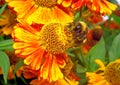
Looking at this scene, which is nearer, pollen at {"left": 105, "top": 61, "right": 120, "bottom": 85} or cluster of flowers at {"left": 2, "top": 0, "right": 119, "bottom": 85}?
cluster of flowers at {"left": 2, "top": 0, "right": 119, "bottom": 85}

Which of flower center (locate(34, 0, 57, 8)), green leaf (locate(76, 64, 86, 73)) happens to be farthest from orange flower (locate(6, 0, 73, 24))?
green leaf (locate(76, 64, 86, 73))

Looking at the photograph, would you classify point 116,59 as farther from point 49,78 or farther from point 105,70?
point 49,78

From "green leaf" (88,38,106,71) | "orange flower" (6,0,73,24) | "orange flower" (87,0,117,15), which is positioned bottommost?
"green leaf" (88,38,106,71)

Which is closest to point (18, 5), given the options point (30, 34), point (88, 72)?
point (30, 34)

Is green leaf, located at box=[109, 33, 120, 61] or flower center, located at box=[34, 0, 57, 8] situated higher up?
flower center, located at box=[34, 0, 57, 8]

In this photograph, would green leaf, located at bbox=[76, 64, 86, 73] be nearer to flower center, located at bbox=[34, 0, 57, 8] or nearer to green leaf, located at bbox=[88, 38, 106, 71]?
green leaf, located at bbox=[88, 38, 106, 71]

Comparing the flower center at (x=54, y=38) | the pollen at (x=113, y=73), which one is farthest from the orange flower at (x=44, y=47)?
the pollen at (x=113, y=73)

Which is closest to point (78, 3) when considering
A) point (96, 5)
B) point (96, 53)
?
point (96, 5)

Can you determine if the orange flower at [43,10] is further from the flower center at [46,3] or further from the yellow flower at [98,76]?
the yellow flower at [98,76]
